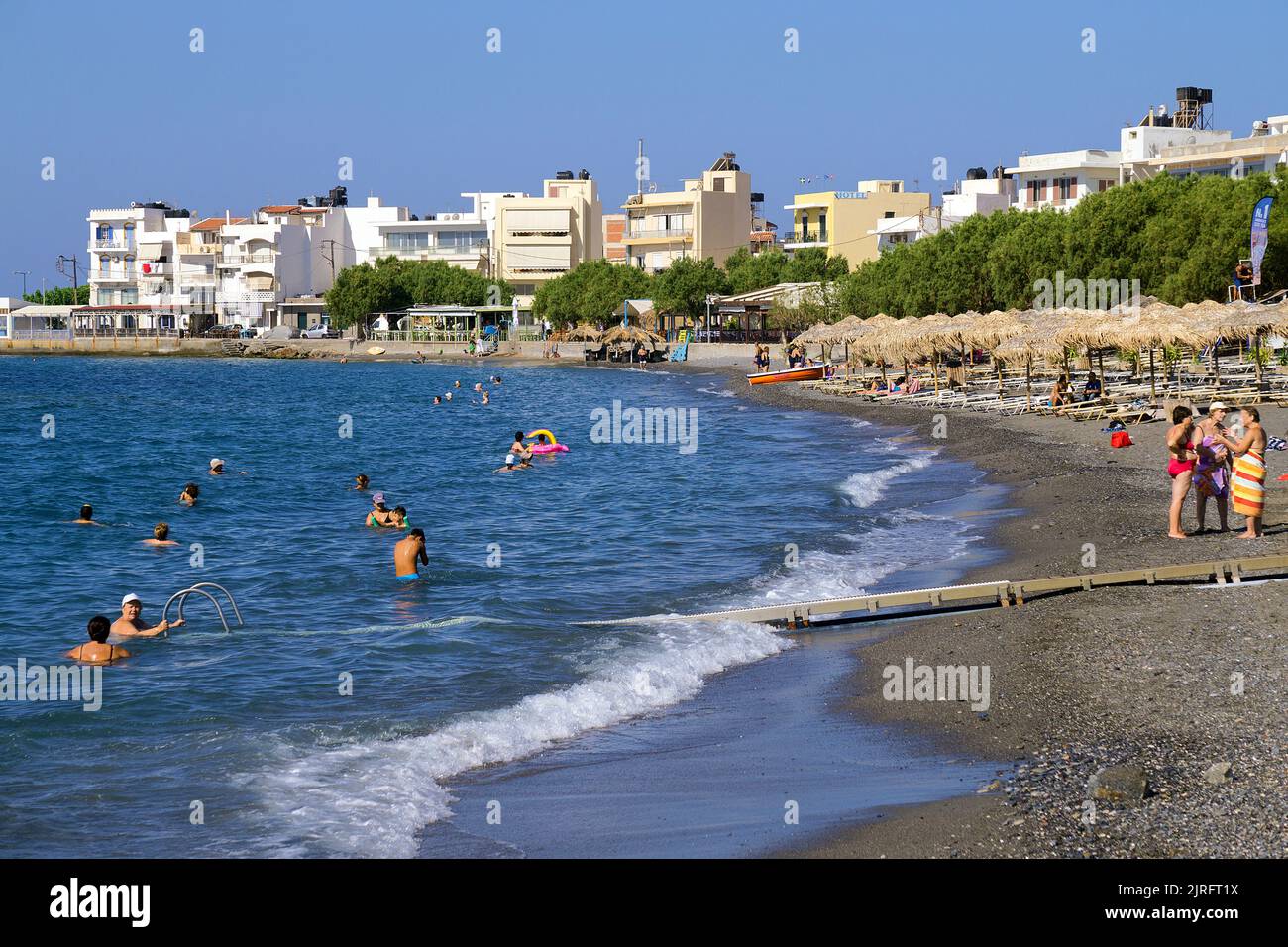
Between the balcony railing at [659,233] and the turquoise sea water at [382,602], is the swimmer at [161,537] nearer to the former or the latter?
the turquoise sea water at [382,602]

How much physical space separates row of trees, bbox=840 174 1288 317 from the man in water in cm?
3153

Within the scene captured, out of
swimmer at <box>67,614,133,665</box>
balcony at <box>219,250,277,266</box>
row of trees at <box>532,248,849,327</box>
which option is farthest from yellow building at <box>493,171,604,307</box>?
swimmer at <box>67,614,133,665</box>

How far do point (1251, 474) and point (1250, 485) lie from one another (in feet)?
0.52

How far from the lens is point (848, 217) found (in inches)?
4203

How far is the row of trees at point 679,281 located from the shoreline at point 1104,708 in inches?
2986

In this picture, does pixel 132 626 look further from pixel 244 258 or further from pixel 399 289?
pixel 244 258

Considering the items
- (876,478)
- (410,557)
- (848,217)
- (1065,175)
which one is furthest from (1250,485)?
(848,217)

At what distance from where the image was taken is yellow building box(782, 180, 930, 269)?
106 meters

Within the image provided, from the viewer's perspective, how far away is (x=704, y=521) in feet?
80.5

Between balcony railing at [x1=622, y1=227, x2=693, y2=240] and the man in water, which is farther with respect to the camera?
balcony railing at [x1=622, y1=227, x2=693, y2=240]

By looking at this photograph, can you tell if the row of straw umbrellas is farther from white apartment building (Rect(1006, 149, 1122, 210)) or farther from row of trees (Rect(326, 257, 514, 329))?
row of trees (Rect(326, 257, 514, 329))

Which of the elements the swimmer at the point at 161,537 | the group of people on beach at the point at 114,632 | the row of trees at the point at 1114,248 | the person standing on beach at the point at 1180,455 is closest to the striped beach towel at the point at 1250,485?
the person standing on beach at the point at 1180,455
